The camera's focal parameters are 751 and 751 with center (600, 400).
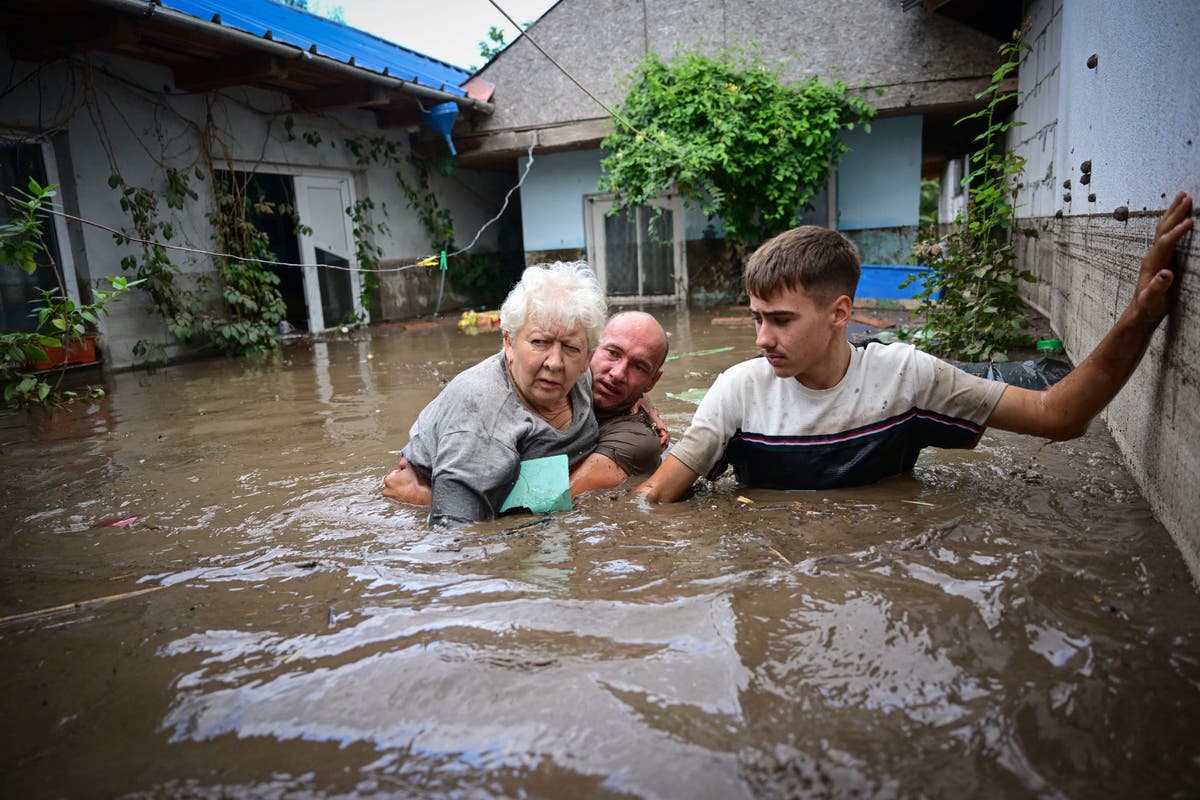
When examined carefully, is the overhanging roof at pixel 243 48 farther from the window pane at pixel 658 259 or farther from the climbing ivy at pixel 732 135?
the window pane at pixel 658 259

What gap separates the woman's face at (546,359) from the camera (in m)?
2.81

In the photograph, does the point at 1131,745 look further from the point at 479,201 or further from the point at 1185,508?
the point at 479,201

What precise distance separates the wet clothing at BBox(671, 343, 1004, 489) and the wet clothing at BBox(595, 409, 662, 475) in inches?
17.7

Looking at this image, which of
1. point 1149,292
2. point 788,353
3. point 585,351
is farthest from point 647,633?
point 1149,292

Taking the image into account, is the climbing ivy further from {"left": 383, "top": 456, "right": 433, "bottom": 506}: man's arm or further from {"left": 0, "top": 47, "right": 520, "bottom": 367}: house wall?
{"left": 383, "top": 456, "right": 433, "bottom": 506}: man's arm

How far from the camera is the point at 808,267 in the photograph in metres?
2.42

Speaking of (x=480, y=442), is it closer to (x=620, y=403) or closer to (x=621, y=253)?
(x=620, y=403)

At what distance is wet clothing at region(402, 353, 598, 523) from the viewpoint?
272 centimetres

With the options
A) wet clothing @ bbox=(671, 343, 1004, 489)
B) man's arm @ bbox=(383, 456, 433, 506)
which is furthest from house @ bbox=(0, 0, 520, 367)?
wet clothing @ bbox=(671, 343, 1004, 489)

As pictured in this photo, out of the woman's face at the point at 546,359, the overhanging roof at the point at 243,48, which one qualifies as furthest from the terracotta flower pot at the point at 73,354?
the woman's face at the point at 546,359

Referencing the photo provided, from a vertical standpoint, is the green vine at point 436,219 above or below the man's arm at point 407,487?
above

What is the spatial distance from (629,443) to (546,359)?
0.63 metres

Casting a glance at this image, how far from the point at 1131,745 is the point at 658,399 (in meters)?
4.22

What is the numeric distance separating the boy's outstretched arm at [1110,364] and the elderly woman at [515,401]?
1.49m
